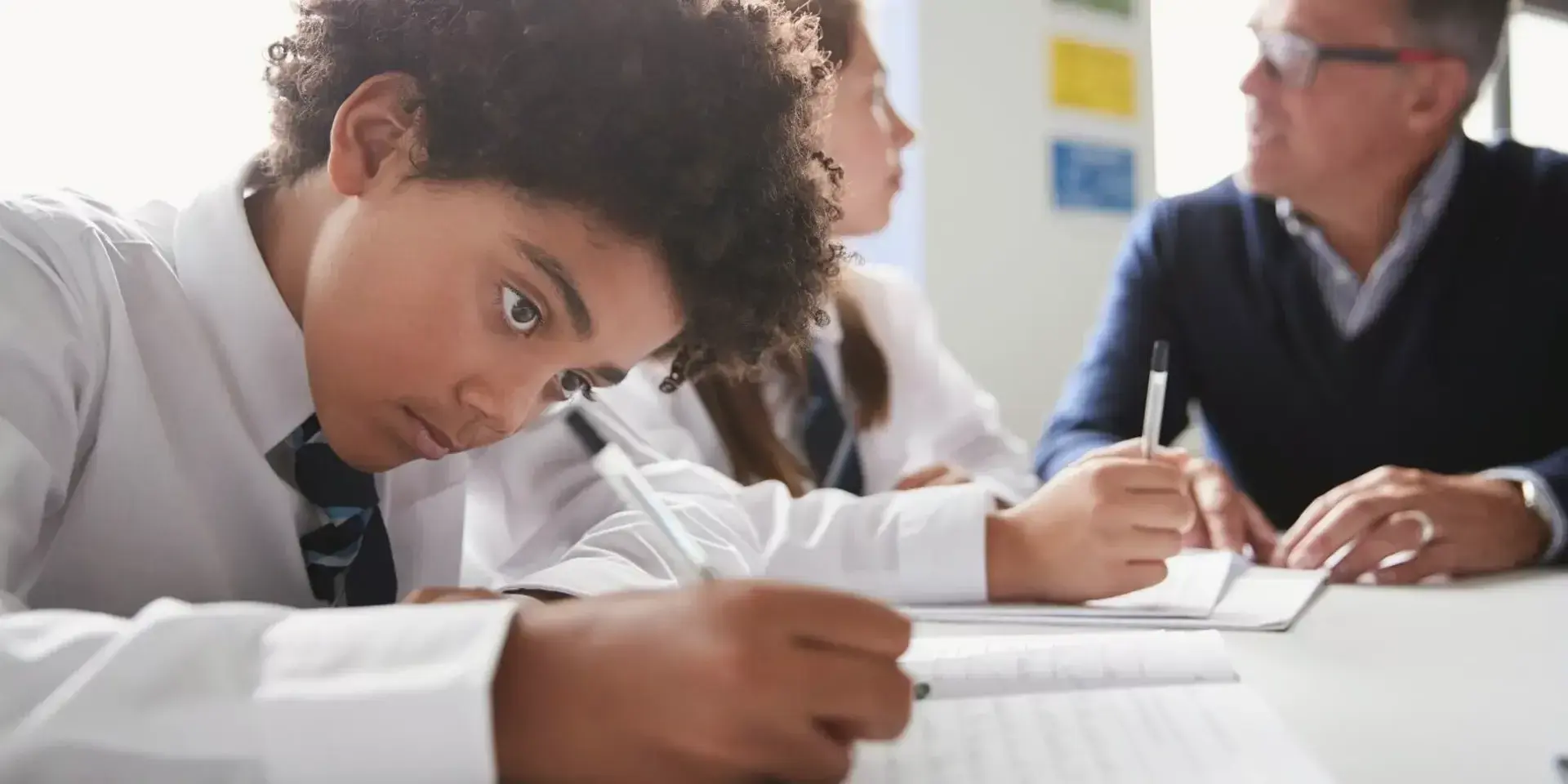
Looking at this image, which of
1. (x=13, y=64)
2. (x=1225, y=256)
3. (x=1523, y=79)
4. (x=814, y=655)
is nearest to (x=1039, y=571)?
(x=814, y=655)

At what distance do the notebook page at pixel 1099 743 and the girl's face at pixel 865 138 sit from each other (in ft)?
2.43

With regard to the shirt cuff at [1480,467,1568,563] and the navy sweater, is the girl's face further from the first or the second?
the shirt cuff at [1480,467,1568,563]

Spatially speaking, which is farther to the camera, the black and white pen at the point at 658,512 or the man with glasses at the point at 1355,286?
the man with glasses at the point at 1355,286

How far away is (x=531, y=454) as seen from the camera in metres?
0.86

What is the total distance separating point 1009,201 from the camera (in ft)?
6.52

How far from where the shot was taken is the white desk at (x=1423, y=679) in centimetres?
43

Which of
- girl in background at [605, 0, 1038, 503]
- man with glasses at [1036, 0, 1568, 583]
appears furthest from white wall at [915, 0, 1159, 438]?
man with glasses at [1036, 0, 1568, 583]

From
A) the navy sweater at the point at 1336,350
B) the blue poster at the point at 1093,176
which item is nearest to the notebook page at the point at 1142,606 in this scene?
the navy sweater at the point at 1336,350

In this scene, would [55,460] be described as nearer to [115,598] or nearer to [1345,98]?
[115,598]

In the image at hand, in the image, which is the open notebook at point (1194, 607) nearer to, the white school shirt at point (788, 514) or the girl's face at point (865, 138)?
the white school shirt at point (788, 514)

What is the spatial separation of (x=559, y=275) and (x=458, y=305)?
5cm

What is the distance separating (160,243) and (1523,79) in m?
2.77

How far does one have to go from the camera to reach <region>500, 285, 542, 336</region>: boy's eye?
0.54 meters

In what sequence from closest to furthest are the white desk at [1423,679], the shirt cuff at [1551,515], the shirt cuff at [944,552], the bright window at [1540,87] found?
the white desk at [1423,679] → the shirt cuff at [944,552] → the shirt cuff at [1551,515] → the bright window at [1540,87]
